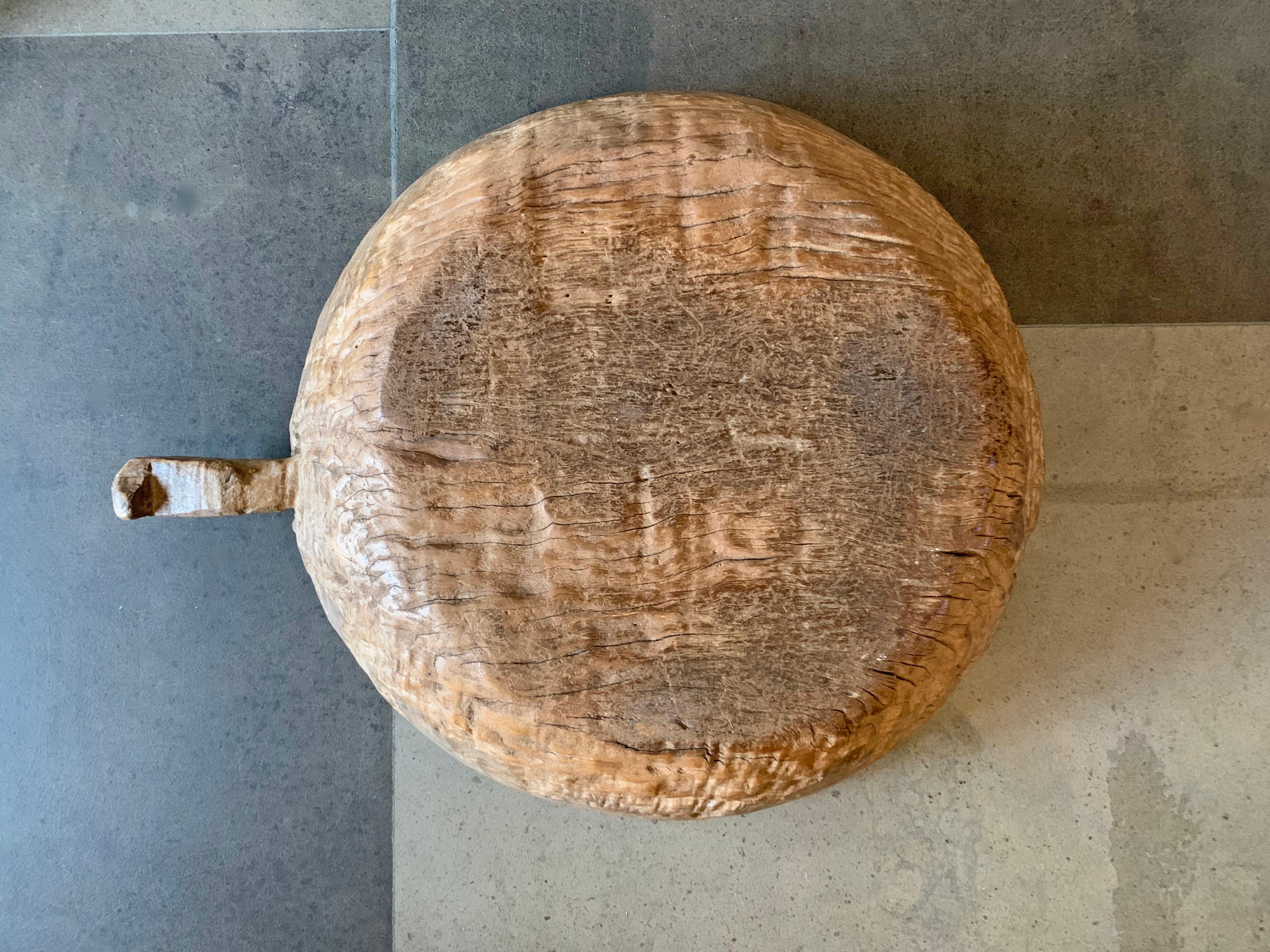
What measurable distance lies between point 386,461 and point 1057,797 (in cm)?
192

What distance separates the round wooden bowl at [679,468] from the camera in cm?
134

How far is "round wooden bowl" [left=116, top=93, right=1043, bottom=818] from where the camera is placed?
1.34m

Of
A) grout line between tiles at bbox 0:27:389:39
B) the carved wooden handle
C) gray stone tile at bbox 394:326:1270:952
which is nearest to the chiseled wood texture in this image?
the carved wooden handle

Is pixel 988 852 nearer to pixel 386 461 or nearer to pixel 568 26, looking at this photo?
pixel 386 461

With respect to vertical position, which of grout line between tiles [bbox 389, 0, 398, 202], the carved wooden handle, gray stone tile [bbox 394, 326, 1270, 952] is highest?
grout line between tiles [bbox 389, 0, 398, 202]

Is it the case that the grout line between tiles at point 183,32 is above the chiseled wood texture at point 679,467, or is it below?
above

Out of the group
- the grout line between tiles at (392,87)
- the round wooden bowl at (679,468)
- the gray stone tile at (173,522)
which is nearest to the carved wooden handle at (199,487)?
the round wooden bowl at (679,468)

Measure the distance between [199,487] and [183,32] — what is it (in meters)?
1.39

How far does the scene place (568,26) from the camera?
1.97 metres

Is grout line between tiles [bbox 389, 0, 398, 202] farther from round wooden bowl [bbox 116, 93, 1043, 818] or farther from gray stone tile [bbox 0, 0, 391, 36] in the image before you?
round wooden bowl [bbox 116, 93, 1043, 818]

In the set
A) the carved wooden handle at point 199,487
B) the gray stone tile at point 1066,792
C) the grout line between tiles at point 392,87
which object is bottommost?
the gray stone tile at point 1066,792

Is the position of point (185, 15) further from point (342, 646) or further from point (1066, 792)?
point (1066, 792)

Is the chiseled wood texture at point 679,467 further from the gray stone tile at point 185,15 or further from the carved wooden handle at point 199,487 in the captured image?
the gray stone tile at point 185,15

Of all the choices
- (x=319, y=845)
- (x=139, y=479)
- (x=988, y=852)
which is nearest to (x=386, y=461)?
(x=139, y=479)
